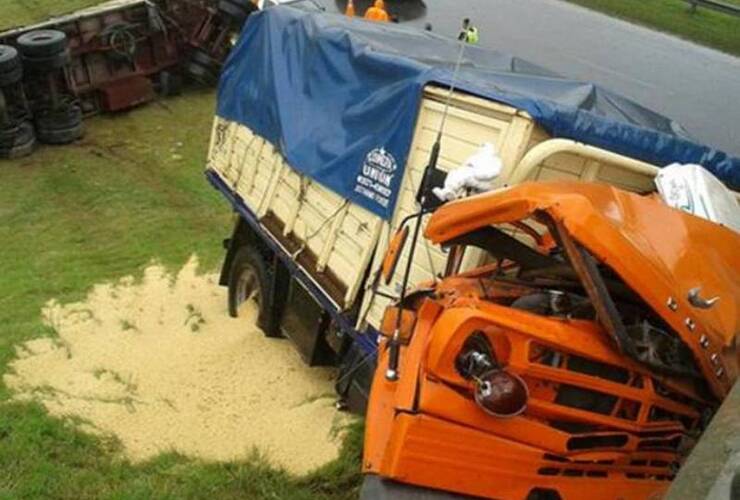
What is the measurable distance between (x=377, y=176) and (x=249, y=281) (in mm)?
2888

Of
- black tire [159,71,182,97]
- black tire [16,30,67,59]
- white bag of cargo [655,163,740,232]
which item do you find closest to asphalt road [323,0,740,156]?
black tire [159,71,182,97]

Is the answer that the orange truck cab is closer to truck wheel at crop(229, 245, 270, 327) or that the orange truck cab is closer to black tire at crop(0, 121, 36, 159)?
truck wheel at crop(229, 245, 270, 327)

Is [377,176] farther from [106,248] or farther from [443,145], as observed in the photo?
[106,248]

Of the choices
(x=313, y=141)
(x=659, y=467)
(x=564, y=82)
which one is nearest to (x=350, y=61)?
(x=313, y=141)

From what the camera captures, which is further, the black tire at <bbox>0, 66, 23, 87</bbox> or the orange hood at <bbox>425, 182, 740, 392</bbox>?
the black tire at <bbox>0, 66, 23, 87</bbox>

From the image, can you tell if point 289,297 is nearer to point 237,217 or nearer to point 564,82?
point 237,217

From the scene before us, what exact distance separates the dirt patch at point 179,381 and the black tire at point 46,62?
492 centimetres

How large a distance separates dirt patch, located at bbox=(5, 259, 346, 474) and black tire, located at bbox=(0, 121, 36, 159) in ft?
15.3

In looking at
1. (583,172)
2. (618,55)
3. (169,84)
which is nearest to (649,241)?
(583,172)

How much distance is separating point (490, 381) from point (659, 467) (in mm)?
986

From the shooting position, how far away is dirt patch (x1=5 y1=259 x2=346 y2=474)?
6.36 meters

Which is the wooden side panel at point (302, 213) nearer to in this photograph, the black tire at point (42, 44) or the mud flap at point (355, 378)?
the mud flap at point (355, 378)

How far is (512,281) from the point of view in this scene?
13.7 ft

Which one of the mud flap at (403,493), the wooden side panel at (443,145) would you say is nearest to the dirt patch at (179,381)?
the wooden side panel at (443,145)
